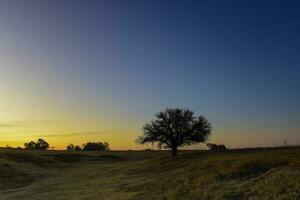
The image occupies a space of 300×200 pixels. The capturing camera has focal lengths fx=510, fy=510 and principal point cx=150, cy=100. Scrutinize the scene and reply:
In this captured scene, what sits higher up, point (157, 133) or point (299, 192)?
point (157, 133)

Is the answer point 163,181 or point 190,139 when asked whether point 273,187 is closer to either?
point 163,181

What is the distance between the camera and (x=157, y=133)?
7981 cm

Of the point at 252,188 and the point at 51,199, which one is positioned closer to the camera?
the point at 252,188

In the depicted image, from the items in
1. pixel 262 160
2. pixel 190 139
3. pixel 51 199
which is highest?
pixel 190 139

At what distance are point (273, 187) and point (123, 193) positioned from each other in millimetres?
13617

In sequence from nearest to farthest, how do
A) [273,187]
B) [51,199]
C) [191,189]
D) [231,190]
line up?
[273,187], [231,190], [191,189], [51,199]

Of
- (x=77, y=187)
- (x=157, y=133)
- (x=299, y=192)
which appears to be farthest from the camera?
(x=157, y=133)

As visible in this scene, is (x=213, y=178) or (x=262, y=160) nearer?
(x=213, y=178)

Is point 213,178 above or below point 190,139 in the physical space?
below

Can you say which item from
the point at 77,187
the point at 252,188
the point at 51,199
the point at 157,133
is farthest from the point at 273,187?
the point at 157,133

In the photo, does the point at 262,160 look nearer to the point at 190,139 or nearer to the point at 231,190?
the point at 231,190

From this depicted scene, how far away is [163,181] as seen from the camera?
38.5 metres

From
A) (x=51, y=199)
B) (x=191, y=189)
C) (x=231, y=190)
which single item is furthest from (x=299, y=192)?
(x=51, y=199)

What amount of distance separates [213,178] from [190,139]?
47380 millimetres
